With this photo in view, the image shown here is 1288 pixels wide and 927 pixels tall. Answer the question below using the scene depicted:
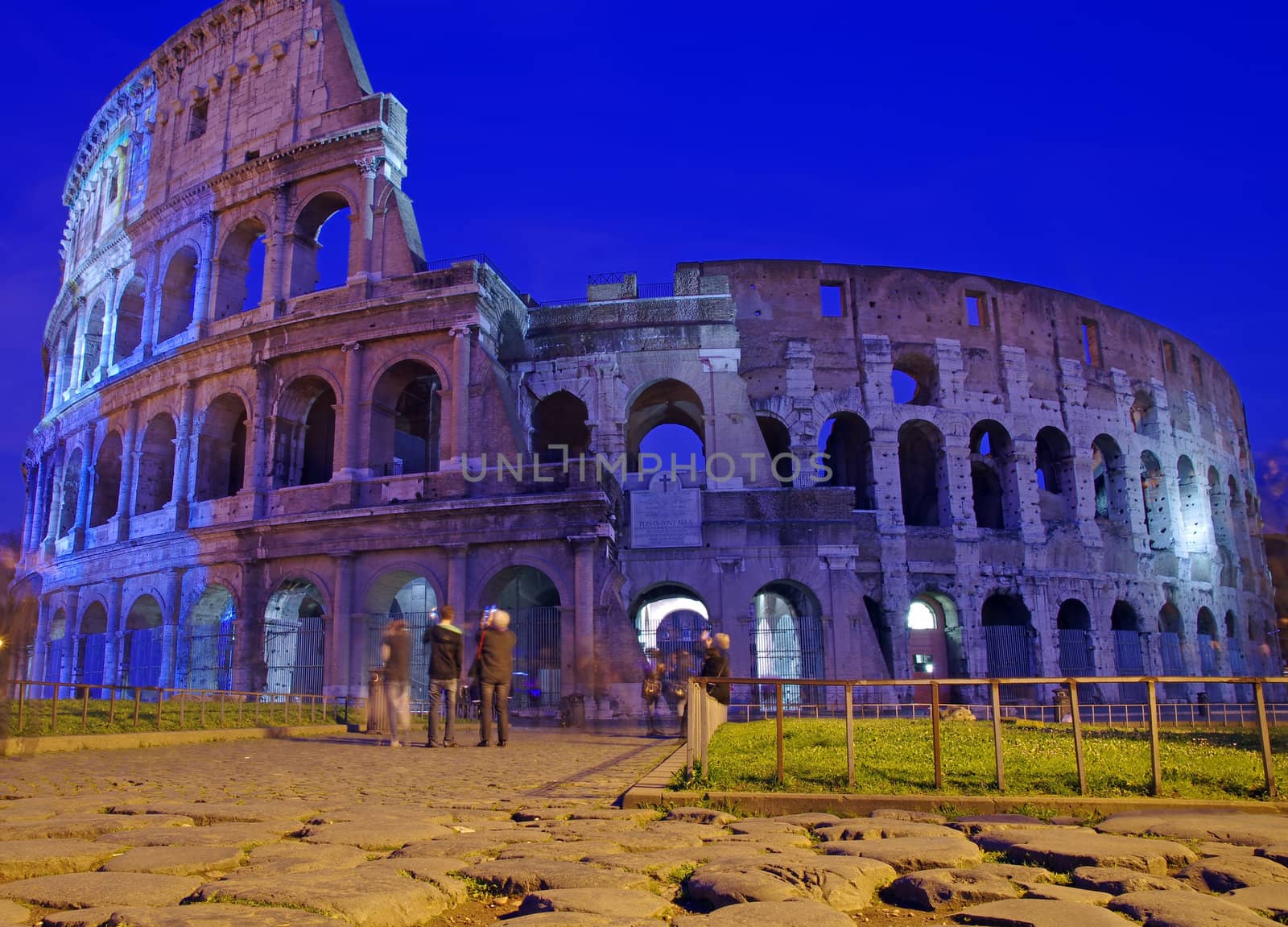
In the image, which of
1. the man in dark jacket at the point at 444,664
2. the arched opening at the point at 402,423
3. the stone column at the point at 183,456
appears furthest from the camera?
the stone column at the point at 183,456

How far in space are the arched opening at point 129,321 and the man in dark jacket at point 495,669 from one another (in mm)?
19518

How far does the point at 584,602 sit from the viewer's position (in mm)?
18234

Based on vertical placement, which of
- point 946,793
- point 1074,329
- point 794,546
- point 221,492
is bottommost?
point 946,793

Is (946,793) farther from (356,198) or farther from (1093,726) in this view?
(356,198)

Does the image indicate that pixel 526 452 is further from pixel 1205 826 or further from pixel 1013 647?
pixel 1205 826

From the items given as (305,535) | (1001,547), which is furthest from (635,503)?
(1001,547)

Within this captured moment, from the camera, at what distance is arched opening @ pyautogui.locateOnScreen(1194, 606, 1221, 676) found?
2717 cm

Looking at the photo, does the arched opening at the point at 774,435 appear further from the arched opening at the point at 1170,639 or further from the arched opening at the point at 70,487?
the arched opening at the point at 70,487

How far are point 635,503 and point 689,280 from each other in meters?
5.42

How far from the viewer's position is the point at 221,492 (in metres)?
22.8

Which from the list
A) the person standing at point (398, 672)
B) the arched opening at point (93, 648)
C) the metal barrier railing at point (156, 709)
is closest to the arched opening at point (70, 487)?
the arched opening at point (93, 648)

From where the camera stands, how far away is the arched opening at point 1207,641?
27172 millimetres

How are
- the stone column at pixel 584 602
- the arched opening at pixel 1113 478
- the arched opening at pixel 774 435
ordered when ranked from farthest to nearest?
the arched opening at pixel 1113 478, the arched opening at pixel 774 435, the stone column at pixel 584 602

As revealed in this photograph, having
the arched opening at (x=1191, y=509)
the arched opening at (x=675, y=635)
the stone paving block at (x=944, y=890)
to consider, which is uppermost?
the arched opening at (x=1191, y=509)
